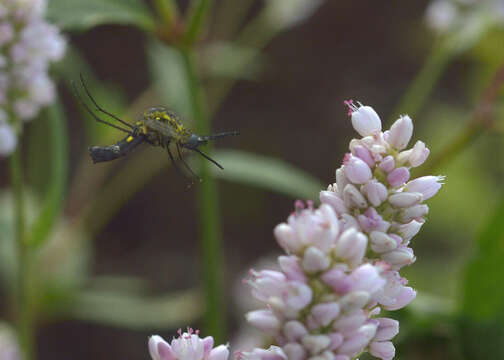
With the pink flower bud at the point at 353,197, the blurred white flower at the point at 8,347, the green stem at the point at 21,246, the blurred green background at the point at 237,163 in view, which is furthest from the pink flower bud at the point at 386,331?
the blurred white flower at the point at 8,347

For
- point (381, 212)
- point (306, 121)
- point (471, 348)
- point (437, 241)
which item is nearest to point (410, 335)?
point (471, 348)

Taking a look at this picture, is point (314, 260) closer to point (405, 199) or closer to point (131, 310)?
point (405, 199)

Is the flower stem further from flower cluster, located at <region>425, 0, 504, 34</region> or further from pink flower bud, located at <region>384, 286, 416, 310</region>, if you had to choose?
pink flower bud, located at <region>384, 286, 416, 310</region>

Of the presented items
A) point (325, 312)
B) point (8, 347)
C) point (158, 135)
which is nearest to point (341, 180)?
point (325, 312)

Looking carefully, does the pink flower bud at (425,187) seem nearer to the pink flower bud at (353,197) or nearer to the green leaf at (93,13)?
the pink flower bud at (353,197)

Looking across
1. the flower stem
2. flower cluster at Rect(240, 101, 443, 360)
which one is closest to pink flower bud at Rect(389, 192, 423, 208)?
flower cluster at Rect(240, 101, 443, 360)

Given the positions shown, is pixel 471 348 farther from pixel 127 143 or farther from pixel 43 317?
pixel 43 317
